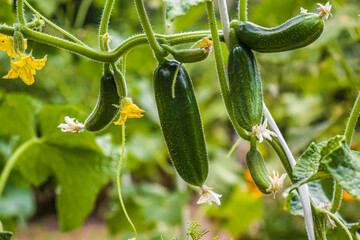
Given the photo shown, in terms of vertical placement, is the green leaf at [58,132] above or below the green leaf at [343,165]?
below

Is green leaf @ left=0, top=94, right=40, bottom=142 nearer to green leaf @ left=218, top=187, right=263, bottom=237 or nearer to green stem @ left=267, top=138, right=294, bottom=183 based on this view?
green stem @ left=267, top=138, right=294, bottom=183

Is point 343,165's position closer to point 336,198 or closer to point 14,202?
point 336,198

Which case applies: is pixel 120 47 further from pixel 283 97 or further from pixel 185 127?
pixel 283 97

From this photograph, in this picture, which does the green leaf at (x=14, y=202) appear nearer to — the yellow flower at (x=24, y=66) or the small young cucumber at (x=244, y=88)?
the yellow flower at (x=24, y=66)

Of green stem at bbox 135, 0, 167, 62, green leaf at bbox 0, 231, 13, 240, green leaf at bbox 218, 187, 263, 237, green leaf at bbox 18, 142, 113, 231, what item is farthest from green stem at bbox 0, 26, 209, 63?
green leaf at bbox 218, 187, 263, 237

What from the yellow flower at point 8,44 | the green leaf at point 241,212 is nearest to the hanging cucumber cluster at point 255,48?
the yellow flower at point 8,44

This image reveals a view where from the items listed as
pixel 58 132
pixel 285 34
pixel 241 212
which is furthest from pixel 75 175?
pixel 241 212
